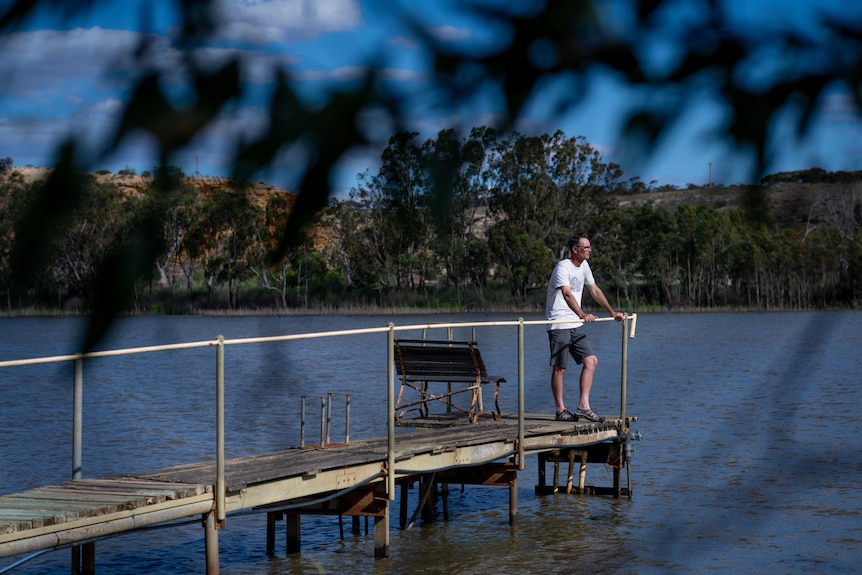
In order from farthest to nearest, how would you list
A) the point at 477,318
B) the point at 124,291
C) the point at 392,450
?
the point at 477,318, the point at 392,450, the point at 124,291

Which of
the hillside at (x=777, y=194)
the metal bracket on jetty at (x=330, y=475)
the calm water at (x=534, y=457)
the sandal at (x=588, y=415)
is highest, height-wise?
the hillside at (x=777, y=194)

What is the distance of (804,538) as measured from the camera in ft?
47.1

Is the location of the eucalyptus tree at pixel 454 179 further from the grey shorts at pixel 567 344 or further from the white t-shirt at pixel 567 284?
the grey shorts at pixel 567 344

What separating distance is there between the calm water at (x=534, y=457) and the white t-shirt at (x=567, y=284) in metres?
1.98

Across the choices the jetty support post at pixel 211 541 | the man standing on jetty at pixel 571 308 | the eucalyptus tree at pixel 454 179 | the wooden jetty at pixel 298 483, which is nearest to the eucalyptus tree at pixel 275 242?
the eucalyptus tree at pixel 454 179

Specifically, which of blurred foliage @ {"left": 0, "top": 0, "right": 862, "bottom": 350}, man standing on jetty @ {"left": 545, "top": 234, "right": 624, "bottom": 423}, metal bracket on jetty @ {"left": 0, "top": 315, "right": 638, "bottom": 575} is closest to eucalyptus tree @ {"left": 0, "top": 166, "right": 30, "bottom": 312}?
blurred foliage @ {"left": 0, "top": 0, "right": 862, "bottom": 350}

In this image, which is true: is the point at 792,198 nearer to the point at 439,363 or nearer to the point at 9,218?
the point at 9,218

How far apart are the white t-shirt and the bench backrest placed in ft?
3.33

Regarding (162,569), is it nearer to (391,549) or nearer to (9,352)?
(391,549)

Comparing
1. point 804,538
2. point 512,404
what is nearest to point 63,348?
point 804,538

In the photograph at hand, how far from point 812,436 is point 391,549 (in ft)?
52.0

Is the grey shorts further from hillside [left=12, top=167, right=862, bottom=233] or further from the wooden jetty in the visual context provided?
hillside [left=12, top=167, right=862, bottom=233]

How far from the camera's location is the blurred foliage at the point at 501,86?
1.01 meters

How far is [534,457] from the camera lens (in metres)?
19.9
